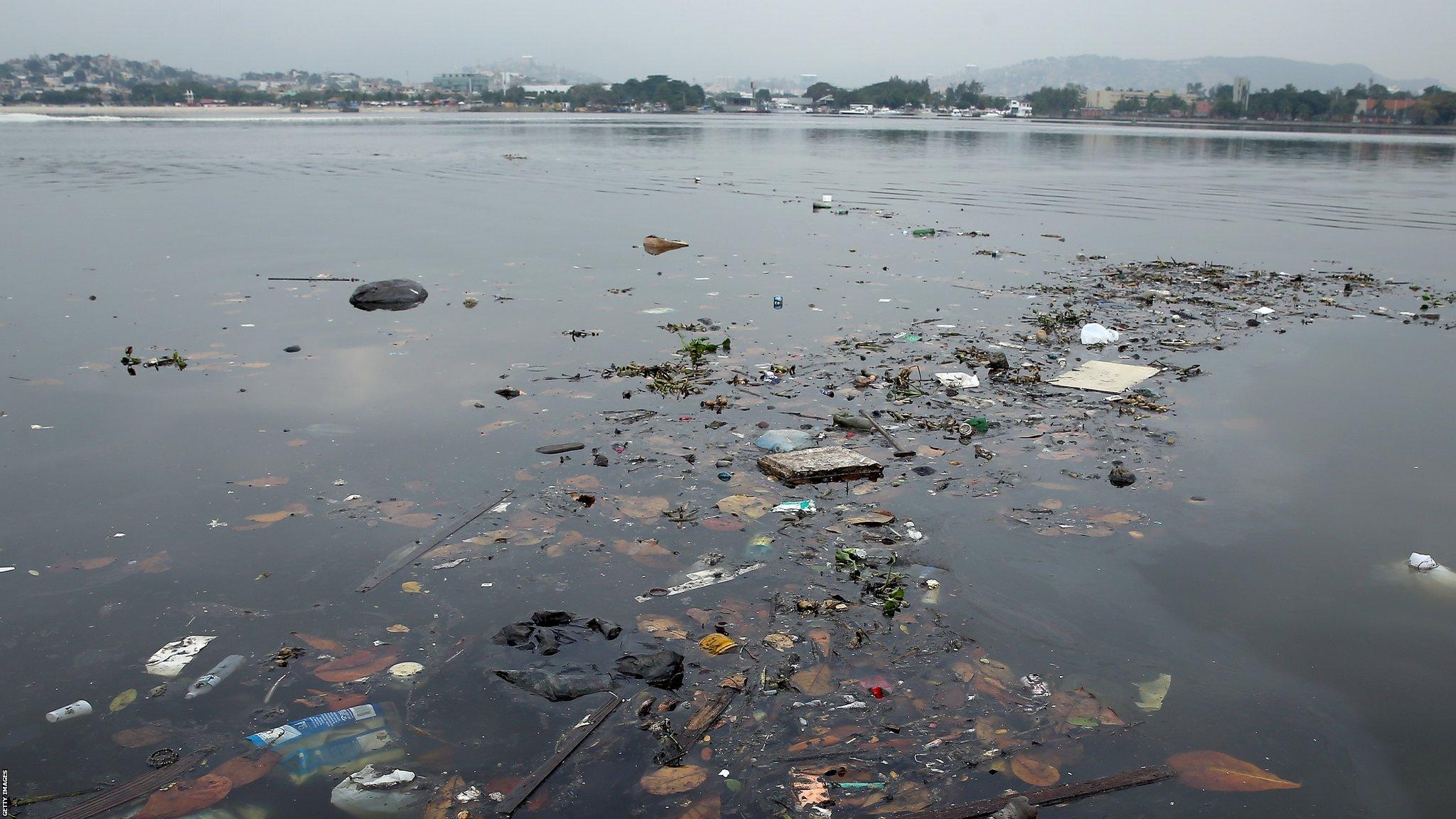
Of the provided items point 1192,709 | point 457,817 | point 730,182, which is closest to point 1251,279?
point 1192,709

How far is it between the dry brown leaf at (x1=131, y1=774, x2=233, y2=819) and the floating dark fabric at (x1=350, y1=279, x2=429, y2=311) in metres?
6.15

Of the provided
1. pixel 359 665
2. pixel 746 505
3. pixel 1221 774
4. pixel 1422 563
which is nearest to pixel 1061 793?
pixel 1221 774

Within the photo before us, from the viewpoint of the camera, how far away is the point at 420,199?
16.6 m

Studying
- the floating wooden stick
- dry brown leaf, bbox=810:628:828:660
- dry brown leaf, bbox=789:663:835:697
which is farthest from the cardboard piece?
dry brown leaf, bbox=789:663:835:697

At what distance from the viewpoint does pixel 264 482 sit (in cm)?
451

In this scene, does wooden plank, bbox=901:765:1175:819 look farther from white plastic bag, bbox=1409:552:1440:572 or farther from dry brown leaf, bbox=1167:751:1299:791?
white plastic bag, bbox=1409:552:1440:572

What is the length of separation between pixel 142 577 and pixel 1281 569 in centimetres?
449

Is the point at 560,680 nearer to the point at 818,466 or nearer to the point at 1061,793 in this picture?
the point at 1061,793

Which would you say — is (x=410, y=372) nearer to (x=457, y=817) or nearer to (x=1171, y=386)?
(x=457, y=817)

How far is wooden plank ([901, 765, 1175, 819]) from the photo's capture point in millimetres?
2453

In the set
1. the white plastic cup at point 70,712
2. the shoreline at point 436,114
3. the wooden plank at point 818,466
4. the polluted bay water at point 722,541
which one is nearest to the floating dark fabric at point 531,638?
the polluted bay water at point 722,541

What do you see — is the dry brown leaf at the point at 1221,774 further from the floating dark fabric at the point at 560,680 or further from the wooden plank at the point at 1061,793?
the floating dark fabric at the point at 560,680

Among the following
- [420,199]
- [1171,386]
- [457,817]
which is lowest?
[457,817]

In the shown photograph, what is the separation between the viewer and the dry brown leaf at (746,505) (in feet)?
13.9
